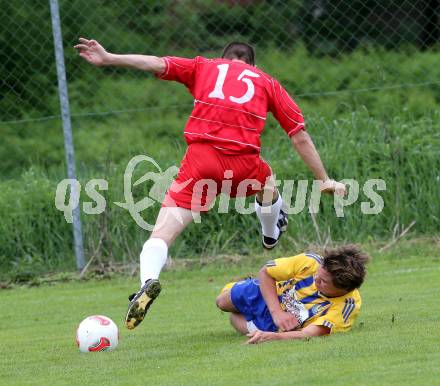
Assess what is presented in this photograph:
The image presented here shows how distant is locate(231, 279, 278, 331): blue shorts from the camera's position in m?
6.12

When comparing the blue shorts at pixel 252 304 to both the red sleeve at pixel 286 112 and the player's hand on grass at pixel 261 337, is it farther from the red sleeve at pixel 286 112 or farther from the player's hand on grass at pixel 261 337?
the red sleeve at pixel 286 112

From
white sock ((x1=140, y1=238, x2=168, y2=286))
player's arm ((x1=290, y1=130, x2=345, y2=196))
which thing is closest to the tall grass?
player's arm ((x1=290, y1=130, x2=345, y2=196))

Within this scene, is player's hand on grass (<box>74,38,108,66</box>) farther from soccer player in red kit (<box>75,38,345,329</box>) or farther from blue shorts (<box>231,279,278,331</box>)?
blue shorts (<box>231,279,278,331</box>)

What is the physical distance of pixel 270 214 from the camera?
7.47 m

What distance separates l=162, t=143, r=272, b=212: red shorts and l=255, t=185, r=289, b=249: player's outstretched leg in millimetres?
729

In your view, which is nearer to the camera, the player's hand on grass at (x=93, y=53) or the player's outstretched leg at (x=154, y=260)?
the player's outstretched leg at (x=154, y=260)

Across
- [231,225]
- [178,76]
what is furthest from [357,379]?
[231,225]

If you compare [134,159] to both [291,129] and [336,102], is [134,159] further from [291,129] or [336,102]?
[291,129]

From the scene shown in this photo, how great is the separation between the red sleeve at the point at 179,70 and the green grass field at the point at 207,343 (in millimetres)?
1600

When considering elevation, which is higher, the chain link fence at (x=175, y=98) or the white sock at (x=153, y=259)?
the chain link fence at (x=175, y=98)

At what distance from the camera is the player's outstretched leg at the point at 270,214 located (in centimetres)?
735

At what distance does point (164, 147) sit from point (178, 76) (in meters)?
5.09

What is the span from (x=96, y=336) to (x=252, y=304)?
0.94m

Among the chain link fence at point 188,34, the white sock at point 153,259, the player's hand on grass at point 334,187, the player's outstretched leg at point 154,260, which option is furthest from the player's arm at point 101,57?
the chain link fence at point 188,34
